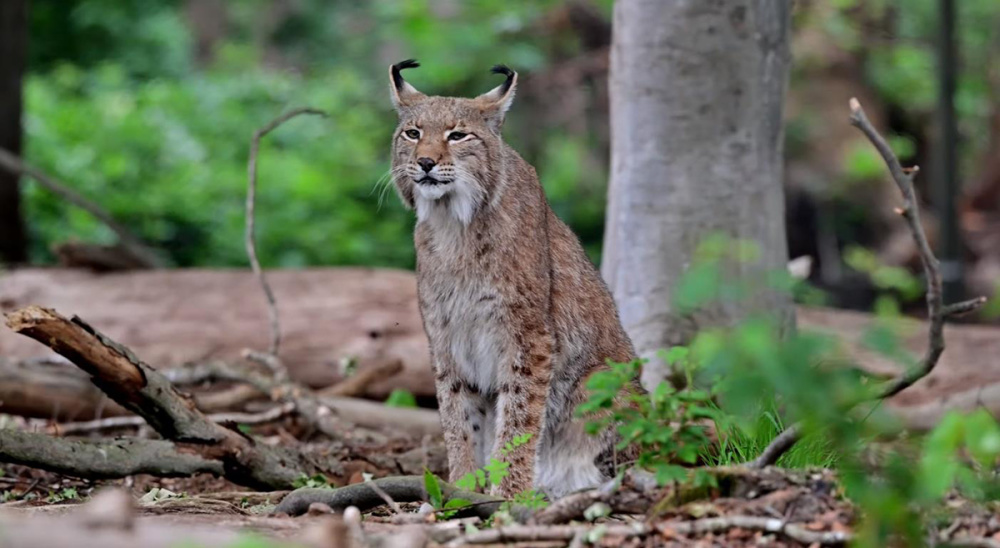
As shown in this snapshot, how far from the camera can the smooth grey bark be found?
19.8 ft

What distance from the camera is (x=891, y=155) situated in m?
3.77

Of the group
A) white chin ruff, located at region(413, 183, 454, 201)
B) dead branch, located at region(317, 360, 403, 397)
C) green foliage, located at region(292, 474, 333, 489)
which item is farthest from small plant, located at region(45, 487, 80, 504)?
dead branch, located at region(317, 360, 403, 397)

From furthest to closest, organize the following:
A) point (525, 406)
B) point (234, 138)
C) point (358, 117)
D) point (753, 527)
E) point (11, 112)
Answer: point (358, 117) → point (234, 138) → point (11, 112) → point (525, 406) → point (753, 527)

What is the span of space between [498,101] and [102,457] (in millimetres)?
2136

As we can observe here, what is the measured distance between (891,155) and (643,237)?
2436 mm

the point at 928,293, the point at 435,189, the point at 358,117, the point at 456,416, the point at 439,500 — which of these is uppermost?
the point at 358,117

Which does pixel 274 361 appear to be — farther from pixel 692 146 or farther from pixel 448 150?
pixel 692 146

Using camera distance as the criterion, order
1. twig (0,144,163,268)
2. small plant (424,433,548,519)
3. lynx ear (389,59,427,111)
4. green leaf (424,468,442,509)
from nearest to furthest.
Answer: small plant (424,433,548,519)
green leaf (424,468,442,509)
lynx ear (389,59,427,111)
twig (0,144,163,268)

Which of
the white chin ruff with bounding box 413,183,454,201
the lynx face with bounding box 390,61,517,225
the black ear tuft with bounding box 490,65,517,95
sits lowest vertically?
the white chin ruff with bounding box 413,183,454,201

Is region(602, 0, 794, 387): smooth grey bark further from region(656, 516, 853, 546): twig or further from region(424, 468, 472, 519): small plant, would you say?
region(656, 516, 853, 546): twig

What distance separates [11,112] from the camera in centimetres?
1030

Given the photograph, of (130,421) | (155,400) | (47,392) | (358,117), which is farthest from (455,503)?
(358,117)

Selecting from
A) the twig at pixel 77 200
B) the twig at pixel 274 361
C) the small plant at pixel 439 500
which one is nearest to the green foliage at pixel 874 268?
the twig at pixel 274 361

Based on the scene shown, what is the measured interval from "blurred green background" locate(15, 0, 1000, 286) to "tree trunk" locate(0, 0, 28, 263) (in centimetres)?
51
